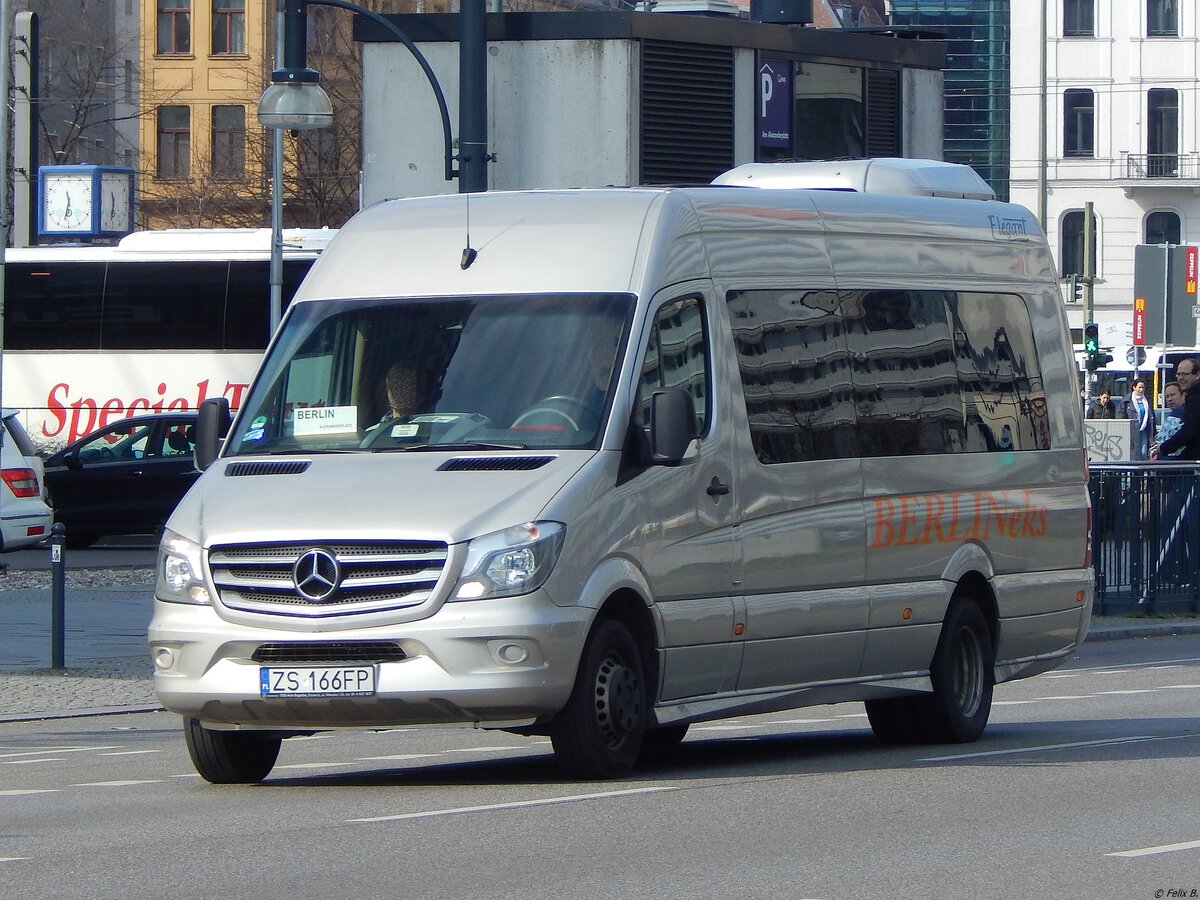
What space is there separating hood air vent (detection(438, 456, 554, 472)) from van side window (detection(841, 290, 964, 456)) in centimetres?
254

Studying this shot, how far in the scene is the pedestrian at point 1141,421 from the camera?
37222 mm

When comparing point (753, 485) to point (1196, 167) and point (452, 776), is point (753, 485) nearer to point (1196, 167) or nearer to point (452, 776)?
point (452, 776)

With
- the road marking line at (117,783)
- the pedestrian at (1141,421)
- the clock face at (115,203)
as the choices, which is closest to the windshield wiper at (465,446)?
the road marking line at (117,783)

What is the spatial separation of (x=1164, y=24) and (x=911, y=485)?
226 ft

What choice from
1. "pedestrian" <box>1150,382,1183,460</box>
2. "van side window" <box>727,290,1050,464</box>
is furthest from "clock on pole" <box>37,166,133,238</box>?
"van side window" <box>727,290,1050,464</box>

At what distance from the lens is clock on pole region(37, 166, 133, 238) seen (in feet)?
133

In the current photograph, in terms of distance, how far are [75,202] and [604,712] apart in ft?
106

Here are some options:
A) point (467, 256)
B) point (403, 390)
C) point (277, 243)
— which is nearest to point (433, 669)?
point (403, 390)

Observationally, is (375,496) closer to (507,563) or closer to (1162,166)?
(507,563)

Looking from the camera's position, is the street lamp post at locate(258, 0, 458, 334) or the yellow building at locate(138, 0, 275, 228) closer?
the street lamp post at locate(258, 0, 458, 334)

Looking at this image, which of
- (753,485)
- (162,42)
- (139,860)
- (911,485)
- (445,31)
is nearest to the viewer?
(139,860)

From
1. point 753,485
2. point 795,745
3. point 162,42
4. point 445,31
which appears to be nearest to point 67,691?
point 795,745

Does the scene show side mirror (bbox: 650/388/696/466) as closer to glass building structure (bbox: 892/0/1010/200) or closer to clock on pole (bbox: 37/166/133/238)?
clock on pole (bbox: 37/166/133/238)

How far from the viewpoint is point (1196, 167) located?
7781cm
